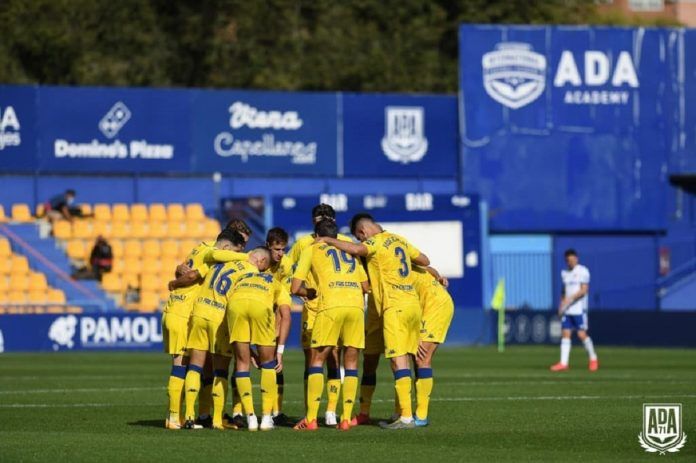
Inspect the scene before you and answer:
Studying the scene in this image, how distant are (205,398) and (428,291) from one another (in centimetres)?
282

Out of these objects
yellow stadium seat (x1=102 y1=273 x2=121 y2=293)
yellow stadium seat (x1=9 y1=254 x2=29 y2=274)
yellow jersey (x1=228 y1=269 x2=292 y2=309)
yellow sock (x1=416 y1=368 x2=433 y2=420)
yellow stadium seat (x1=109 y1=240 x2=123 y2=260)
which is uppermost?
yellow jersey (x1=228 y1=269 x2=292 y2=309)

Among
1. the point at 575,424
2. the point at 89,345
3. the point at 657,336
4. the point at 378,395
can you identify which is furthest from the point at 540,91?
the point at 575,424

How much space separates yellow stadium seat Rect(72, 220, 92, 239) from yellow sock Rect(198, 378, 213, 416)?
2509cm

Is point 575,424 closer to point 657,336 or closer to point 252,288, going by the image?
point 252,288

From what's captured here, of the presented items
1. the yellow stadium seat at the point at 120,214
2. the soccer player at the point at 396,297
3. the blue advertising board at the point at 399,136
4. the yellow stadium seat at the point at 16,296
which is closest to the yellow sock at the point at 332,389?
the soccer player at the point at 396,297

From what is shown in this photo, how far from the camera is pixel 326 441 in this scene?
15.3 metres

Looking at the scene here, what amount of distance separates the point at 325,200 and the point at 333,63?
20221 mm

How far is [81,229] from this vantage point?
4200cm

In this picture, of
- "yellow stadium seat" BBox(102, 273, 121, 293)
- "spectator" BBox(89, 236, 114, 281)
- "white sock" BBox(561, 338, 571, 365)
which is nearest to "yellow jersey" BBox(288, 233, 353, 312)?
"white sock" BBox(561, 338, 571, 365)

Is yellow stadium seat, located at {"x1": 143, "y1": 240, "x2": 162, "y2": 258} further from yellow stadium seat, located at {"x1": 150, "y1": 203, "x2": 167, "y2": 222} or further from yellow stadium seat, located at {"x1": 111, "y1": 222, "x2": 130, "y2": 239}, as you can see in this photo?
yellow stadium seat, located at {"x1": 150, "y1": 203, "x2": 167, "y2": 222}

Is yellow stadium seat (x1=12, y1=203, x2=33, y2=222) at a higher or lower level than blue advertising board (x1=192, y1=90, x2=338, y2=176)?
lower

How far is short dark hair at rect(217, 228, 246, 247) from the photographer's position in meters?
16.8

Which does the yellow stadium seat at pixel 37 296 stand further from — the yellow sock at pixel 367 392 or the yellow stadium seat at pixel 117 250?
the yellow sock at pixel 367 392

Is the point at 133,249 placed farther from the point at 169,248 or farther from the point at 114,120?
the point at 114,120
